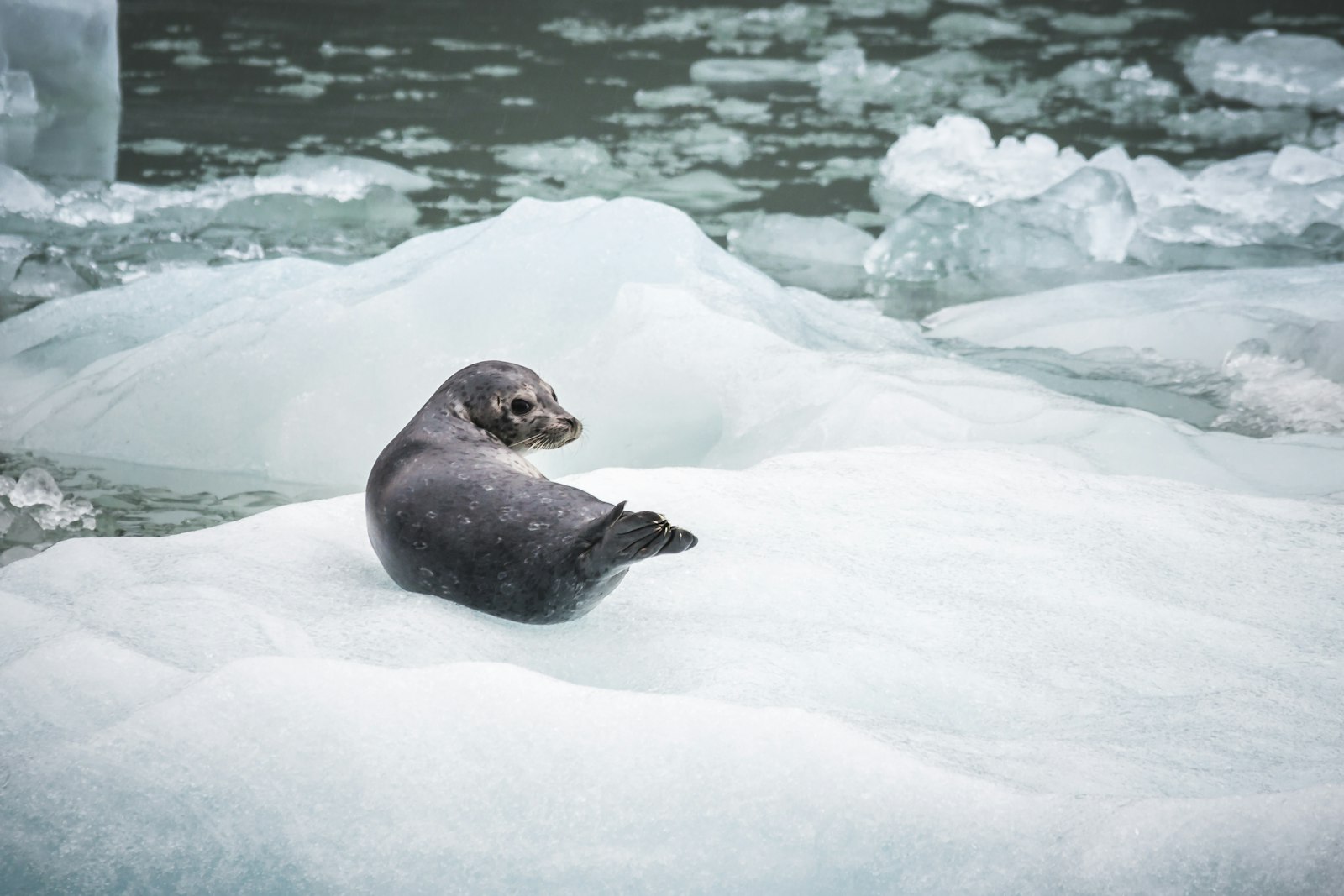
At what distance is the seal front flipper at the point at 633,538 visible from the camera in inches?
72.0

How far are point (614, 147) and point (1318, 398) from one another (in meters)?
4.61

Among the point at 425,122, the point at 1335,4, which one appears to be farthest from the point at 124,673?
the point at 1335,4

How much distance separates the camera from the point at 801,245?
5.88 metres

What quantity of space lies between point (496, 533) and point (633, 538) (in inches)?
9.6

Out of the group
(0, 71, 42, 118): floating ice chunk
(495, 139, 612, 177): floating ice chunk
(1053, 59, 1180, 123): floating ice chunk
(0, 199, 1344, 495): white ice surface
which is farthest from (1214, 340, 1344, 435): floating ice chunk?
(0, 71, 42, 118): floating ice chunk

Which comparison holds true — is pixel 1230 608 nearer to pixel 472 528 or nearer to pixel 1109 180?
pixel 472 528

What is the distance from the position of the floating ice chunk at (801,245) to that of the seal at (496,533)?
3706 millimetres

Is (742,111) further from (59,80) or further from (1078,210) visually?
(59,80)

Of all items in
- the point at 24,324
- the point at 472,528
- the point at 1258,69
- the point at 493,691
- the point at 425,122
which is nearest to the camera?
the point at 493,691

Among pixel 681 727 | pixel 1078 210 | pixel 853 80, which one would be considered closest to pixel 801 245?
pixel 1078 210

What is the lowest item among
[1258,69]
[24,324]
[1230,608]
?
[24,324]

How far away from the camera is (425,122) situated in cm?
814

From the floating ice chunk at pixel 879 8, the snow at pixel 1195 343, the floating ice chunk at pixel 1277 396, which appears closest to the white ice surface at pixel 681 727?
the floating ice chunk at pixel 1277 396

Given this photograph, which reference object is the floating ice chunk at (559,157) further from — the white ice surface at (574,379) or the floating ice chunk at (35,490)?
the floating ice chunk at (35,490)
